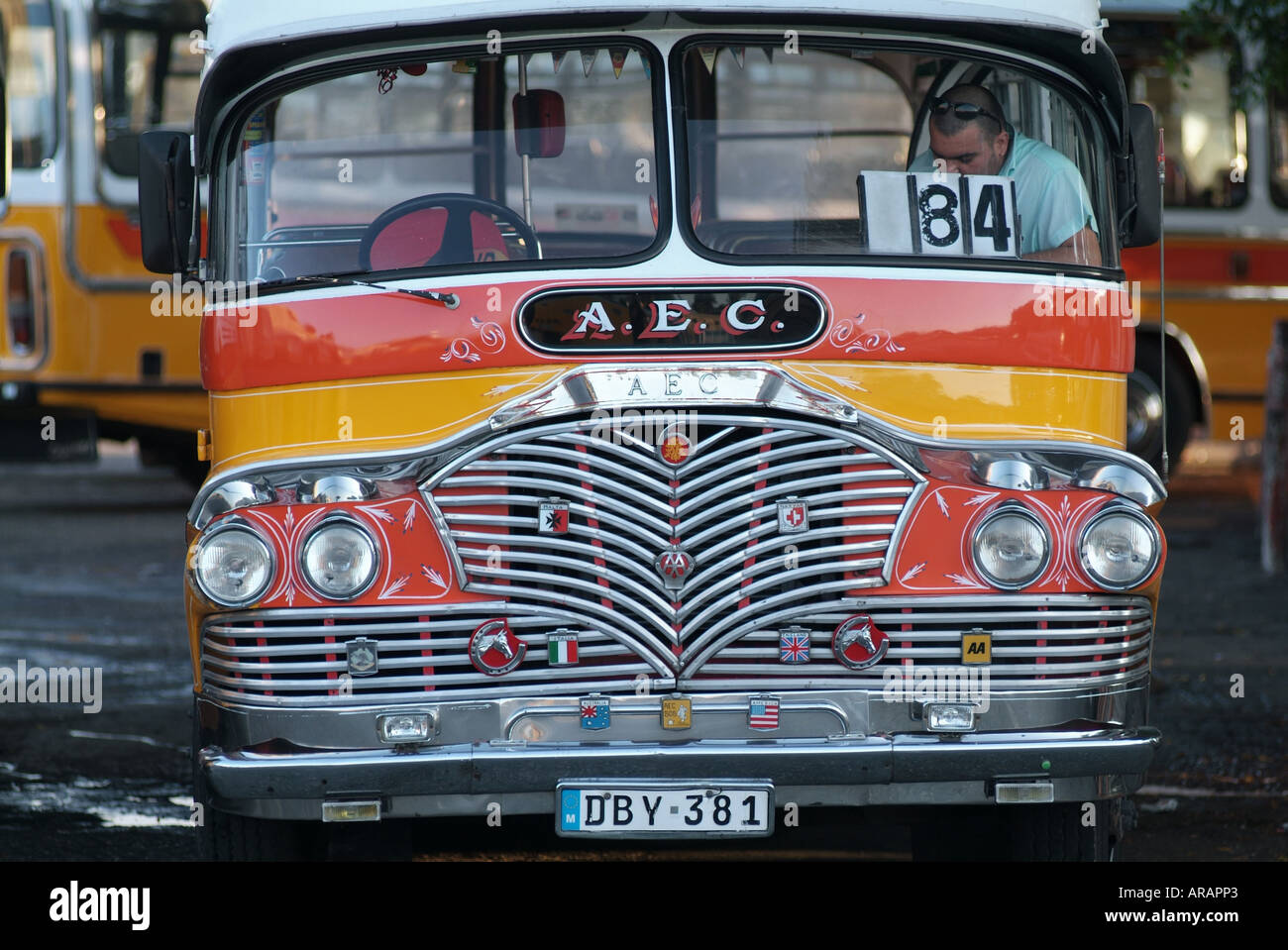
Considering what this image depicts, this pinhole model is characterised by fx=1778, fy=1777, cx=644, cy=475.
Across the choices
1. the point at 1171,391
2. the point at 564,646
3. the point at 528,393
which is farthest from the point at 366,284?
the point at 1171,391

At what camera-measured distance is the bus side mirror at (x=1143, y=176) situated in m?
5.09

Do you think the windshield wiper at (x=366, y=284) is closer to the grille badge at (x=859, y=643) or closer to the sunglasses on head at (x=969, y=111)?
the grille badge at (x=859, y=643)

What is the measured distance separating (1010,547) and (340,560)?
5.33 ft

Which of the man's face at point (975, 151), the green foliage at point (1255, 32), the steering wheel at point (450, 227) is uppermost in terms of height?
the green foliage at point (1255, 32)

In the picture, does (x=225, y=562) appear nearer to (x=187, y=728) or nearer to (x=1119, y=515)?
(x=1119, y=515)

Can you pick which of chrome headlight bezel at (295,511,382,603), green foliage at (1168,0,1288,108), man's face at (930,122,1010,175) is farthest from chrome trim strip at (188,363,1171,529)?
green foliage at (1168,0,1288,108)

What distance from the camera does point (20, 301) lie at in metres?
12.5

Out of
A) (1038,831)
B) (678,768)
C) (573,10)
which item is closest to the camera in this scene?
(678,768)

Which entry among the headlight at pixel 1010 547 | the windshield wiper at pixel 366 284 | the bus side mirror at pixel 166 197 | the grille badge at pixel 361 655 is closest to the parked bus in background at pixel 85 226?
the bus side mirror at pixel 166 197

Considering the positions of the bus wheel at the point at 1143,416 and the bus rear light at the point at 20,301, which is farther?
the bus wheel at the point at 1143,416

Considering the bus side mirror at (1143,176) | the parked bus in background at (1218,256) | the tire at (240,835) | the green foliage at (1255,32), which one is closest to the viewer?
the tire at (240,835)

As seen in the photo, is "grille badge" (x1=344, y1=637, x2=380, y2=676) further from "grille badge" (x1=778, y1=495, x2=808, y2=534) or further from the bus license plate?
"grille badge" (x1=778, y1=495, x2=808, y2=534)

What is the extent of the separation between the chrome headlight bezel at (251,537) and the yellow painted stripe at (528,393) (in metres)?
0.33
